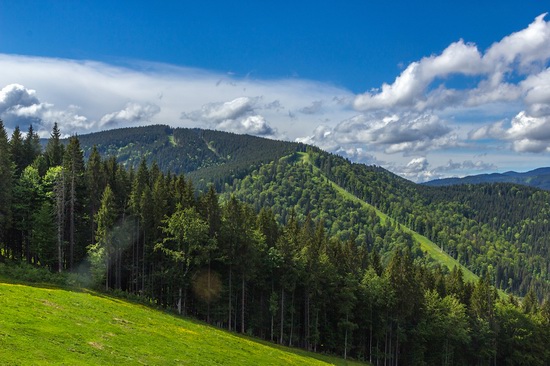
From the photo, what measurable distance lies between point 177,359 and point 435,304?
75.5m

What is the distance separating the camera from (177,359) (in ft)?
118

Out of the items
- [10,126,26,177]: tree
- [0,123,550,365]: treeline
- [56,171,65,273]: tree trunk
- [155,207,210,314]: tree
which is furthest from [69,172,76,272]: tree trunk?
[10,126,26,177]: tree

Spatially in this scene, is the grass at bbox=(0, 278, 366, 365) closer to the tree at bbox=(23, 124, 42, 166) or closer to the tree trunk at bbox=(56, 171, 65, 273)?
the tree trunk at bbox=(56, 171, 65, 273)

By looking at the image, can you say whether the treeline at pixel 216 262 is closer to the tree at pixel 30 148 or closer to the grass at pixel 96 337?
the tree at pixel 30 148

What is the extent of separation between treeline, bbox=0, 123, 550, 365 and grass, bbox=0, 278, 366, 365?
20773mm

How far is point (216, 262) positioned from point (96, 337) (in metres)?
42.4

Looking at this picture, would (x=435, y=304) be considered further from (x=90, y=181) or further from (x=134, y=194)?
(x=90, y=181)

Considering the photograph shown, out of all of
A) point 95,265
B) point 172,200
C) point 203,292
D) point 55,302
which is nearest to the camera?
point 55,302

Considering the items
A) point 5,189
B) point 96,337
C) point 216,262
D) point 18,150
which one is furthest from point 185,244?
point 18,150

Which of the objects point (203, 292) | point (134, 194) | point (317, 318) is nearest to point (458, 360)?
point (317, 318)

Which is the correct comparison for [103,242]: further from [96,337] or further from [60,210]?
[96,337]

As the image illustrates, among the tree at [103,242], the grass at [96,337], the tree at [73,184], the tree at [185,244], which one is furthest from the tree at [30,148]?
the grass at [96,337]

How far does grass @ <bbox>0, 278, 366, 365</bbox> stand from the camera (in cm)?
2702

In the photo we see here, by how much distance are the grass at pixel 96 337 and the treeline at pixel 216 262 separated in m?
20.8
